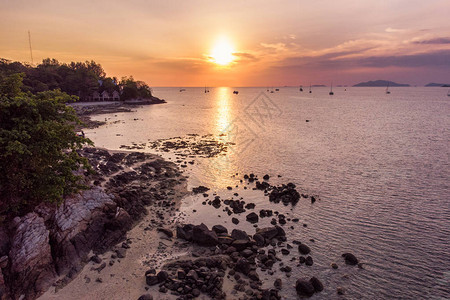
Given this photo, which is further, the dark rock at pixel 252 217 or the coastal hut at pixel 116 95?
the coastal hut at pixel 116 95

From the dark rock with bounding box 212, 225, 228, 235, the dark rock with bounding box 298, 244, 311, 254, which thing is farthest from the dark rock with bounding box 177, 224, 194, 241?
the dark rock with bounding box 298, 244, 311, 254

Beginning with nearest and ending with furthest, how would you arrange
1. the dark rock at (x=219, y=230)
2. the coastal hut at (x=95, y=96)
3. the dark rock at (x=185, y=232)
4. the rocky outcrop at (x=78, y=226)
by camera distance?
1. the rocky outcrop at (x=78, y=226)
2. the dark rock at (x=185, y=232)
3. the dark rock at (x=219, y=230)
4. the coastal hut at (x=95, y=96)

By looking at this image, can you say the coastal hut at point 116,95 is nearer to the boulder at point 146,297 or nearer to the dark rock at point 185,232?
the dark rock at point 185,232

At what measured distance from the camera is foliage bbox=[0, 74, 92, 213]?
14422mm

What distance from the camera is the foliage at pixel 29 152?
14422mm

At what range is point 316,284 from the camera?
13758 mm

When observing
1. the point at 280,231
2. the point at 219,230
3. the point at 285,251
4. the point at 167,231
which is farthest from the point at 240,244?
the point at 167,231

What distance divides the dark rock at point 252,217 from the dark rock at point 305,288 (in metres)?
7.38

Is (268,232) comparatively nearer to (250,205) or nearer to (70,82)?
(250,205)

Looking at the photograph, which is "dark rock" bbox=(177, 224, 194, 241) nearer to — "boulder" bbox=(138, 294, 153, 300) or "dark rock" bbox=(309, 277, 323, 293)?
"boulder" bbox=(138, 294, 153, 300)

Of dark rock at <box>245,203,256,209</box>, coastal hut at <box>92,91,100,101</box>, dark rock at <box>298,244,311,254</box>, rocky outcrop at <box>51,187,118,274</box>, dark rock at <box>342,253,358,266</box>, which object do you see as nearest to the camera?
rocky outcrop at <box>51,187,118,274</box>

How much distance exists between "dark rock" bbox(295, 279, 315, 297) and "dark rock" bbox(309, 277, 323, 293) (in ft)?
1.09

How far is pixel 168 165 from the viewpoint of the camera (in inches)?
1330

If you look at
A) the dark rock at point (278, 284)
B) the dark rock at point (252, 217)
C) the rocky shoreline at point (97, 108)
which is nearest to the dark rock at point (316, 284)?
the dark rock at point (278, 284)
